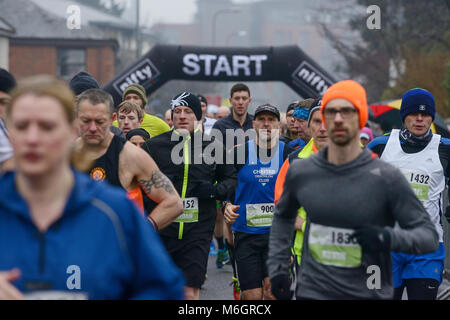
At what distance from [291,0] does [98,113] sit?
11454 cm

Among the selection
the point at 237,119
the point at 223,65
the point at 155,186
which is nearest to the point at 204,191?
the point at 155,186

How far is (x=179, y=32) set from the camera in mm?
118375

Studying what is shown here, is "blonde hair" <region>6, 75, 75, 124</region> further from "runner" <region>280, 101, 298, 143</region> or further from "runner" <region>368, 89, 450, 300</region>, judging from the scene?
"runner" <region>280, 101, 298, 143</region>

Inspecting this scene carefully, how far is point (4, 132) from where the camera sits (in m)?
4.58

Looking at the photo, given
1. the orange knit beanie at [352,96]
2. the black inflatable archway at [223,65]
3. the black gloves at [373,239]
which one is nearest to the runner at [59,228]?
the black gloves at [373,239]

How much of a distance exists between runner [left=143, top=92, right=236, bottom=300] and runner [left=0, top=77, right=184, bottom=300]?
3928 millimetres

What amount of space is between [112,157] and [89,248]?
2548 millimetres

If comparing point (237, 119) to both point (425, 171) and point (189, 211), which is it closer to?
point (189, 211)

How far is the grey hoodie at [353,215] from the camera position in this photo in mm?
4043

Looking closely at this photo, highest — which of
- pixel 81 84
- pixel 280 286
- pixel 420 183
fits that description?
pixel 81 84

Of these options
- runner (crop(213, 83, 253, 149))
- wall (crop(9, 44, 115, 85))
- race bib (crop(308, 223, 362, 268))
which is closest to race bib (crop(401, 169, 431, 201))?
race bib (crop(308, 223, 362, 268))

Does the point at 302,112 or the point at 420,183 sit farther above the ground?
the point at 302,112

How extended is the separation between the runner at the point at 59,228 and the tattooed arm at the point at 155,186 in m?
2.46
